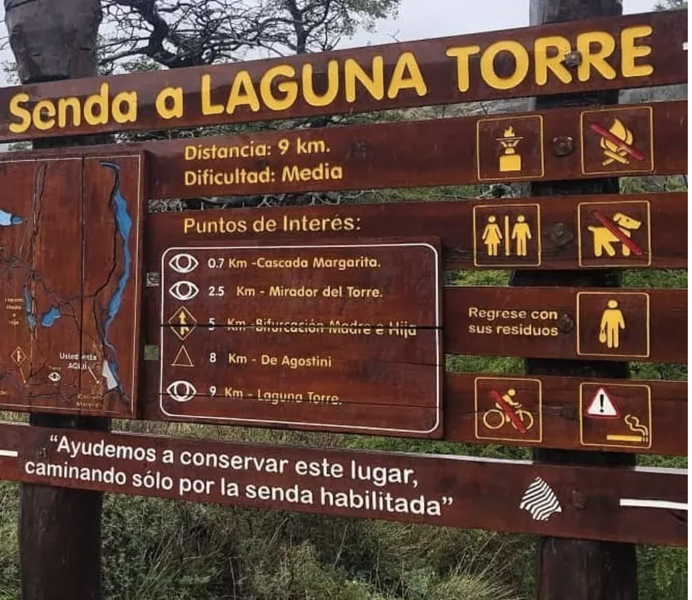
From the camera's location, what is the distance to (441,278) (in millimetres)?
2436

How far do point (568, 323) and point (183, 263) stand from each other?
1.44 meters

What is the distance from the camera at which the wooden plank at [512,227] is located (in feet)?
7.27

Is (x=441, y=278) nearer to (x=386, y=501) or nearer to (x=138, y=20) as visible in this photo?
(x=386, y=501)

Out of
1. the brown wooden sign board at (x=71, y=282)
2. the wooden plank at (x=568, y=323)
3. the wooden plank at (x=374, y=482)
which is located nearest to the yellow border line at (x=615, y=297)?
the wooden plank at (x=568, y=323)

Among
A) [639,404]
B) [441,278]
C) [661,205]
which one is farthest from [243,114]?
[639,404]

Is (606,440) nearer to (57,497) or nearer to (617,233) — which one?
(617,233)

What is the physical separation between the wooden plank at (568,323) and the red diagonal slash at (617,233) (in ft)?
0.42

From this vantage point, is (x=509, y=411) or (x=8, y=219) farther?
(x=8, y=219)

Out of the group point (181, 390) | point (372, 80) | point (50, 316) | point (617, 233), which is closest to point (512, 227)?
point (617, 233)

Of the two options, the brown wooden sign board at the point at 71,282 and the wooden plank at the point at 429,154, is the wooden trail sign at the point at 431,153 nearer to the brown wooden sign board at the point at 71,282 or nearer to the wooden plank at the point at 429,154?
the wooden plank at the point at 429,154

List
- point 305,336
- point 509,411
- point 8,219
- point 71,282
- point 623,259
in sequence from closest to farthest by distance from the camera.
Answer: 1. point 623,259
2. point 509,411
3. point 305,336
4. point 71,282
5. point 8,219

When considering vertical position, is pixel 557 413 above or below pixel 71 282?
below

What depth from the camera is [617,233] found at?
226 cm

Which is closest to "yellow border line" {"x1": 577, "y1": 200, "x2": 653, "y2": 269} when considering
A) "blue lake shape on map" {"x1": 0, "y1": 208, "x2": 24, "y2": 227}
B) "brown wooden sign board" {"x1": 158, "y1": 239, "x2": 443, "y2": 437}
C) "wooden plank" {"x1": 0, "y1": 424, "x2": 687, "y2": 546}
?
"brown wooden sign board" {"x1": 158, "y1": 239, "x2": 443, "y2": 437}
